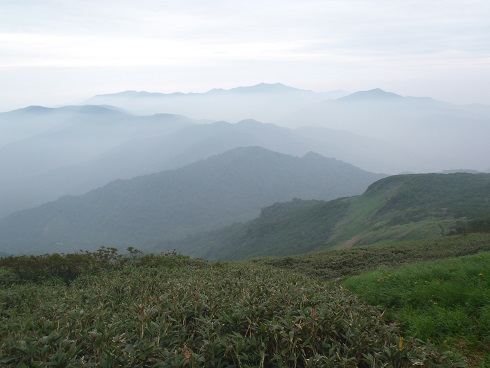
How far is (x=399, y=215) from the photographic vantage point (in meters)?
96.9

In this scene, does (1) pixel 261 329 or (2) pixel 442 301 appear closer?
(1) pixel 261 329

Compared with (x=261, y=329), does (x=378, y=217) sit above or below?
below

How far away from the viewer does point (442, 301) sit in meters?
9.43

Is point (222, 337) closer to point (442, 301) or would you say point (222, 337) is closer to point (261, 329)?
point (261, 329)

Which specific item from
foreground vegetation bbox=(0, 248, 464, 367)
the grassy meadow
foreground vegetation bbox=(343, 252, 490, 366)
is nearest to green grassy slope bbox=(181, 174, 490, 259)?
foreground vegetation bbox=(343, 252, 490, 366)

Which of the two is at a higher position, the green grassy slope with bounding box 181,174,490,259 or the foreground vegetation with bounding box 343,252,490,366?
the foreground vegetation with bounding box 343,252,490,366

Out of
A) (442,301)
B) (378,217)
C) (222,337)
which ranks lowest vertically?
(378,217)

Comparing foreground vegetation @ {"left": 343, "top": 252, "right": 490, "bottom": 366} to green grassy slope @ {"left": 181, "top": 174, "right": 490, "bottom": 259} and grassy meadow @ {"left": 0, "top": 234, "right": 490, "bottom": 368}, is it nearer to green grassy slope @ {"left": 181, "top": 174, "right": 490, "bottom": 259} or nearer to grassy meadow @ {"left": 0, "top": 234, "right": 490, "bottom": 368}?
grassy meadow @ {"left": 0, "top": 234, "right": 490, "bottom": 368}

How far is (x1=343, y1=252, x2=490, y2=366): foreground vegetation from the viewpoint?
25.5 ft

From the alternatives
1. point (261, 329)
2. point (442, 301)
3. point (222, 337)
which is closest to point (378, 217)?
point (442, 301)

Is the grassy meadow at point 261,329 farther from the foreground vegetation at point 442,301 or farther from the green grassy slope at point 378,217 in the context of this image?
the green grassy slope at point 378,217

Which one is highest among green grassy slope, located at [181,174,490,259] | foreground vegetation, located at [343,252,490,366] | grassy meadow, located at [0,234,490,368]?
grassy meadow, located at [0,234,490,368]

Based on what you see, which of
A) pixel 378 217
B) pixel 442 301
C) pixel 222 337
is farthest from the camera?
pixel 378 217

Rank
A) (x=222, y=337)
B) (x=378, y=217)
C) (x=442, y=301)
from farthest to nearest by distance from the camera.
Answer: (x=378, y=217) < (x=442, y=301) < (x=222, y=337)
